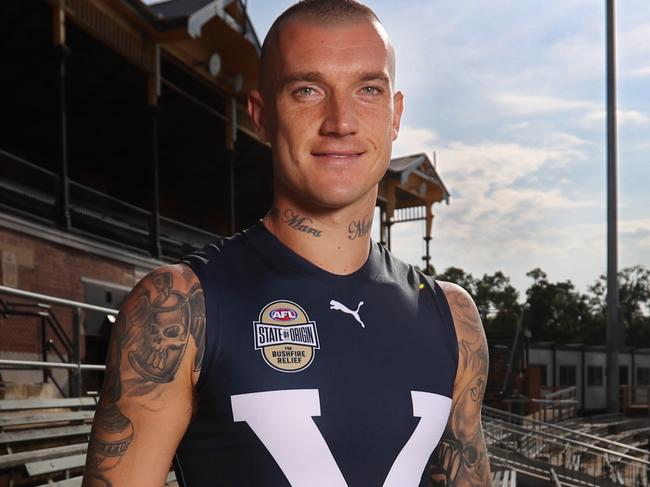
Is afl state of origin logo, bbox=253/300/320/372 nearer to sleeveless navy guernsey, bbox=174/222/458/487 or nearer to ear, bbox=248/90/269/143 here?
sleeveless navy guernsey, bbox=174/222/458/487

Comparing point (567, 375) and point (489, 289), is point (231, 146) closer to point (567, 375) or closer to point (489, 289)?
point (567, 375)

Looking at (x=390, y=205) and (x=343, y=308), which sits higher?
(x=390, y=205)

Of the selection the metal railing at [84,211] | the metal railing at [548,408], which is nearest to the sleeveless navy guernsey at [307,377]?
the metal railing at [84,211]

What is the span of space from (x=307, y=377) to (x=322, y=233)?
1.52 feet

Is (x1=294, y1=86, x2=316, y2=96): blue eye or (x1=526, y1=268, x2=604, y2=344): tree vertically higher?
(x1=294, y1=86, x2=316, y2=96): blue eye

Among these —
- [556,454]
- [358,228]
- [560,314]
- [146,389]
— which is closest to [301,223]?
[358,228]

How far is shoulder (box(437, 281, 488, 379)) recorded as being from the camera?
2258 millimetres

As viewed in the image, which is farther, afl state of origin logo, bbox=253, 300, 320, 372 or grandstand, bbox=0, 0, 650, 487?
grandstand, bbox=0, 0, 650, 487

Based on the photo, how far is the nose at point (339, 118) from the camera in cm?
201

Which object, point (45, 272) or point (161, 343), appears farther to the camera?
point (45, 272)

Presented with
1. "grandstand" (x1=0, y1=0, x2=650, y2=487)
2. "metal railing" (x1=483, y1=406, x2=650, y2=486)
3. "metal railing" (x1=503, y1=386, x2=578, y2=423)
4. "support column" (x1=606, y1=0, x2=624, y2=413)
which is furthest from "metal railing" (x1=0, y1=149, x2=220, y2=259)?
"support column" (x1=606, y1=0, x2=624, y2=413)

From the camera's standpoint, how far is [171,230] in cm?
1772

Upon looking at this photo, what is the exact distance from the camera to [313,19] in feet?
6.90

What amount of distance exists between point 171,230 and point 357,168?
52.9ft
